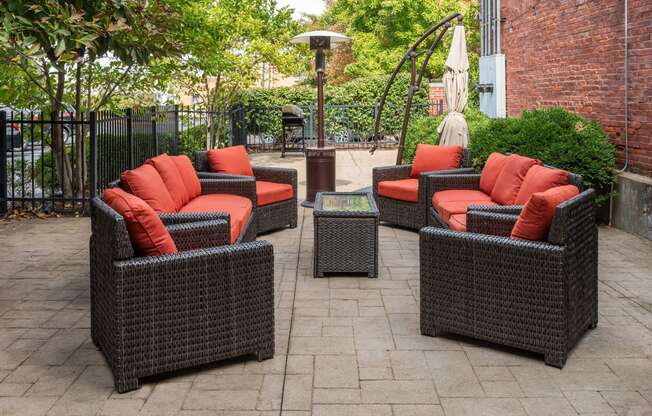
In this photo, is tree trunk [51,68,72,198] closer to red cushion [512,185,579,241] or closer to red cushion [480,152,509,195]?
red cushion [480,152,509,195]

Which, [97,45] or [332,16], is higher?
[332,16]

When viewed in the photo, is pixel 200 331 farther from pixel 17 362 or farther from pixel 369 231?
pixel 369 231

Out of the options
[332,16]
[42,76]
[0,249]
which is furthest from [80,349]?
[332,16]

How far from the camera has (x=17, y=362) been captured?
4211mm

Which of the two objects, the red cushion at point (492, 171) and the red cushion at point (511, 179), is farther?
the red cushion at point (492, 171)

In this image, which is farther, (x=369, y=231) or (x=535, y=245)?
(x=369, y=231)

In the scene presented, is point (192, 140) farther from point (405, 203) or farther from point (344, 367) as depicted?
point (344, 367)

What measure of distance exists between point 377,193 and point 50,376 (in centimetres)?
526

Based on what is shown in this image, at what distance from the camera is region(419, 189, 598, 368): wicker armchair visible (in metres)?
4.07

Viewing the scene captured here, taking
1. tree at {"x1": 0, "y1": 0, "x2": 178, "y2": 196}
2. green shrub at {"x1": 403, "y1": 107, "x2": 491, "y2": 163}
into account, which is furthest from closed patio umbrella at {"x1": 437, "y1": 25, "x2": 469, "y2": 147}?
tree at {"x1": 0, "y1": 0, "x2": 178, "y2": 196}

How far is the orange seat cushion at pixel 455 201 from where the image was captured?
6.62 metres

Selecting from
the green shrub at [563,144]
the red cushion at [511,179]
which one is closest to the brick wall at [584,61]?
the green shrub at [563,144]

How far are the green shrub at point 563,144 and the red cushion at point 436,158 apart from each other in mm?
708

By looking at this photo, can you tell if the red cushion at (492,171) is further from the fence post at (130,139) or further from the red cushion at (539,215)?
the fence post at (130,139)
